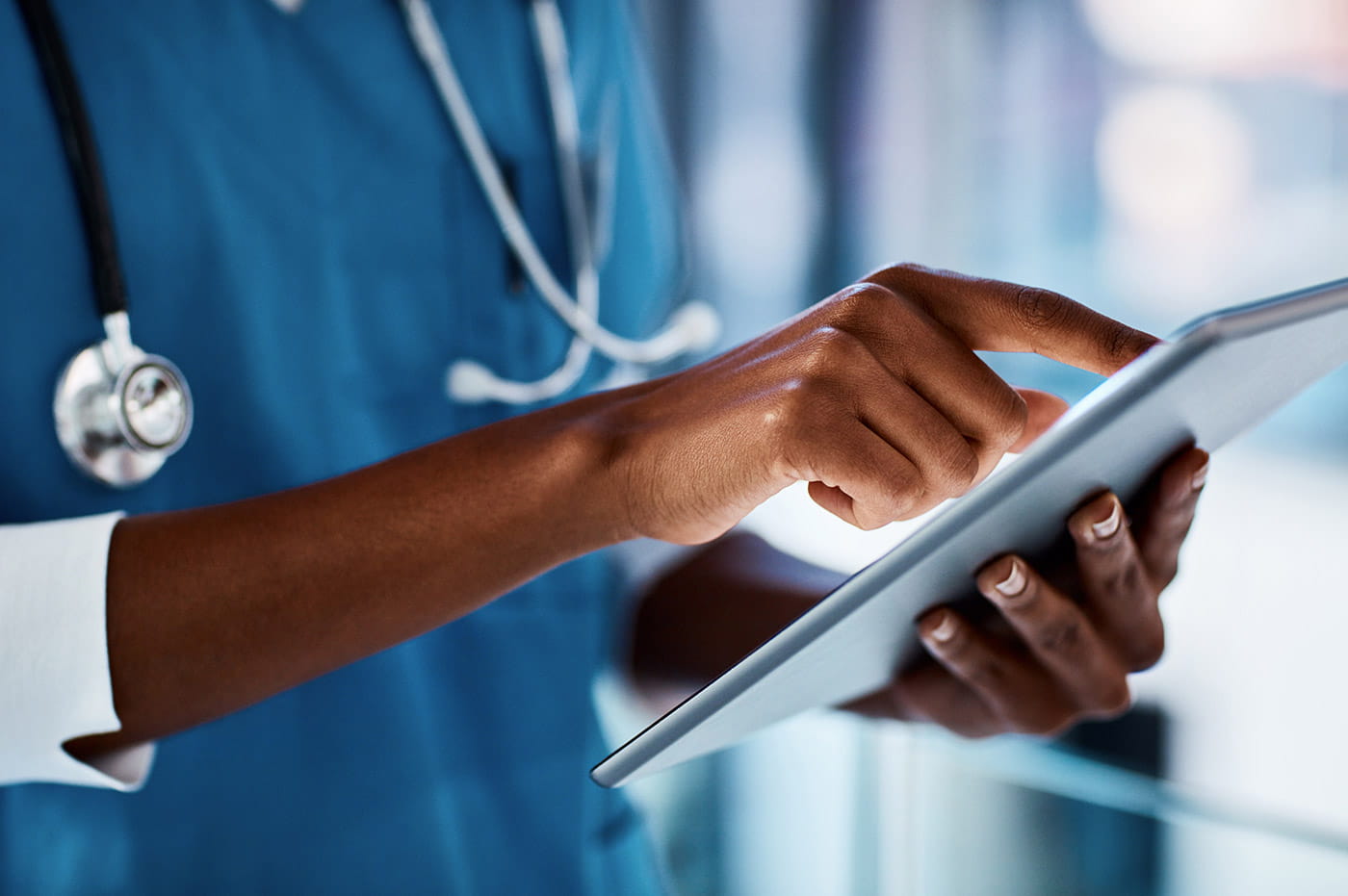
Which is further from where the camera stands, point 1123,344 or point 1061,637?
point 1061,637

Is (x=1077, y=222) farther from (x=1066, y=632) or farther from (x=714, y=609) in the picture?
(x=1066, y=632)

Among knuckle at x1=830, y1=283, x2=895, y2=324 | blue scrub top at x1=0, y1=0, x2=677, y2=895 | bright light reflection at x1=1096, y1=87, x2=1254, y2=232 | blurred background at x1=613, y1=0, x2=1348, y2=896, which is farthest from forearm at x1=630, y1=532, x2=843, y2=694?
bright light reflection at x1=1096, y1=87, x2=1254, y2=232

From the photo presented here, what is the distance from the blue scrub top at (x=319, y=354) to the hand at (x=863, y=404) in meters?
0.27

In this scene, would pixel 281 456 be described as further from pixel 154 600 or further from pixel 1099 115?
pixel 1099 115

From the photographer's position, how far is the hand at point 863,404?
1.40 feet

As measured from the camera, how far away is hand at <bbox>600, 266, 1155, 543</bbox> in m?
0.43

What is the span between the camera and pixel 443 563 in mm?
466

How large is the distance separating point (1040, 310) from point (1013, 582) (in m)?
0.13

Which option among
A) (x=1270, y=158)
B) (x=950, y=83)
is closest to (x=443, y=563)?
(x=1270, y=158)

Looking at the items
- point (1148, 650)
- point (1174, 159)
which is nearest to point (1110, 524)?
point (1148, 650)

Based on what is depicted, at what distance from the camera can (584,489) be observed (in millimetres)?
463

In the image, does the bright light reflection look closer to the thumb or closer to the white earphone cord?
the white earphone cord

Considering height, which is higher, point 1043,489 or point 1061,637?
point 1043,489

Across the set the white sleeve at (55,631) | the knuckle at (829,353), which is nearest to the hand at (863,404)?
the knuckle at (829,353)
